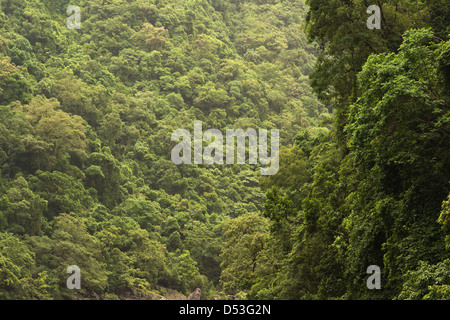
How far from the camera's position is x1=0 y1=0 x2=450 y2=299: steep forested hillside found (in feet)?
32.8

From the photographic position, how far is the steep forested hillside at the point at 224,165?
9992 millimetres

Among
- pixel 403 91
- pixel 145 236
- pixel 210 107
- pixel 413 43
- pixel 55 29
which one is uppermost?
pixel 55 29

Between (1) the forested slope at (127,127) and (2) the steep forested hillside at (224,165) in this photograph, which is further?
(1) the forested slope at (127,127)

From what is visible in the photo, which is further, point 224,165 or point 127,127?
point 224,165

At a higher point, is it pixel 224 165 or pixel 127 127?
pixel 127 127

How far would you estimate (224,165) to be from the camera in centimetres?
4431

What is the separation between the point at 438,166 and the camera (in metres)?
9.60

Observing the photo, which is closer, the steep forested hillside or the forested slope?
the steep forested hillside

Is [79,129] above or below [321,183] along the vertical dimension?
above
